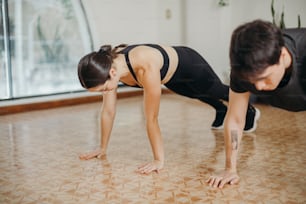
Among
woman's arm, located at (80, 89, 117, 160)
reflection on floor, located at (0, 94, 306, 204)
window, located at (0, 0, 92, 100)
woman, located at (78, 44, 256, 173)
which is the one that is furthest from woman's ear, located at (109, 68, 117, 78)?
window, located at (0, 0, 92, 100)

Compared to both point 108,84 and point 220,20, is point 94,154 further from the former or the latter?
point 220,20

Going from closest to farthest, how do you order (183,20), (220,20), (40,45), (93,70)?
(93,70)
(40,45)
(220,20)
(183,20)

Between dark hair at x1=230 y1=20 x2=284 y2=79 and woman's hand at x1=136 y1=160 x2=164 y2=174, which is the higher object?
dark hair at x1=230 y1=20 x2=284 y2=79

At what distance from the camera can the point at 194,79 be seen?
190 cm

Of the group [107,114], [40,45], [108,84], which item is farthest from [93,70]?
[40,45]

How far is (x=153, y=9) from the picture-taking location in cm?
A: 421

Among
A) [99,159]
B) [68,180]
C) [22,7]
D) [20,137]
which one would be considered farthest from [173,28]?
[68,180]

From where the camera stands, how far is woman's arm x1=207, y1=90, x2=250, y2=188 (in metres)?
1.34

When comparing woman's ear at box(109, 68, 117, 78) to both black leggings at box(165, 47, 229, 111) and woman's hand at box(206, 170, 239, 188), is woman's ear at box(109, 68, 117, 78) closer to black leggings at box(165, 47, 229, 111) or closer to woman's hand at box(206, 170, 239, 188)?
black leggings at box(165, 47, 229, 111)

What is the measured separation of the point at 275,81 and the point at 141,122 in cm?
168

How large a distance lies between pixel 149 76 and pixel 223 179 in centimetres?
49

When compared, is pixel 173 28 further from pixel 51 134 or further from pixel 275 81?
pixel 275 81

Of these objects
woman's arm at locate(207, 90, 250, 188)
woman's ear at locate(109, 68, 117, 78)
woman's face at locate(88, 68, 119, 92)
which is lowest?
woman's arm at locate(207, 90, 250, 188)

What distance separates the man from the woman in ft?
1.02
